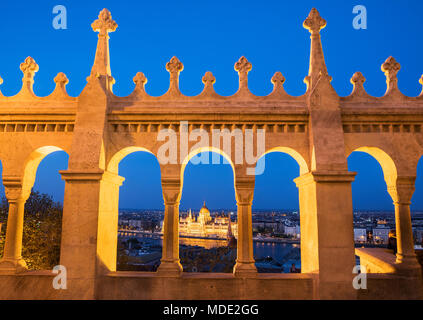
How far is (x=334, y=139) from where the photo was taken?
659cm

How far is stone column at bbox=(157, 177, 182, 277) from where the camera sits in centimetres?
646

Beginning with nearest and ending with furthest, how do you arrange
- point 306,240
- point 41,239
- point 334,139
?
point 334,139 < point 306,240 < point 41,239

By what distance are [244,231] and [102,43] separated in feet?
17.4

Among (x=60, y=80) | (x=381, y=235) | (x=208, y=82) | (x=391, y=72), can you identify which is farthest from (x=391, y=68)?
(x=381, y=235)

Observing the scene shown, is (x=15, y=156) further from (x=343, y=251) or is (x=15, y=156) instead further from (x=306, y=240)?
(x=343, y=251)

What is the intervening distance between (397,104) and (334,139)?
1723 millimetres

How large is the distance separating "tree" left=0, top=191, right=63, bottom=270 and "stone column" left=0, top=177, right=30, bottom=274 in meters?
9.78

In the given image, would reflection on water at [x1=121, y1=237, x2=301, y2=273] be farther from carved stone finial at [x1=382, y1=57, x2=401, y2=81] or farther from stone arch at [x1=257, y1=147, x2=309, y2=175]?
carved stone finial at [x1=382, y1=57, x2=401, y2=81]

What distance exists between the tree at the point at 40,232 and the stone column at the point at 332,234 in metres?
14.4

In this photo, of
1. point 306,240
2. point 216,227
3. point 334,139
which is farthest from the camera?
point 216,227

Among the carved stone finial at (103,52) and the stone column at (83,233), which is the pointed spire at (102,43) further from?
the stone column at (83,233)

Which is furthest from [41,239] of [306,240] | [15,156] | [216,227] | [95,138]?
[216,227]

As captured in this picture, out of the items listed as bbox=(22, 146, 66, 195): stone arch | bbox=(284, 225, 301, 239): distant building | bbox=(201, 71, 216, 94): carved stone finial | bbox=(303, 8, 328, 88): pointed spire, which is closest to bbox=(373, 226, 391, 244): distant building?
bbox=(284, 225, 301, 239): distant building
